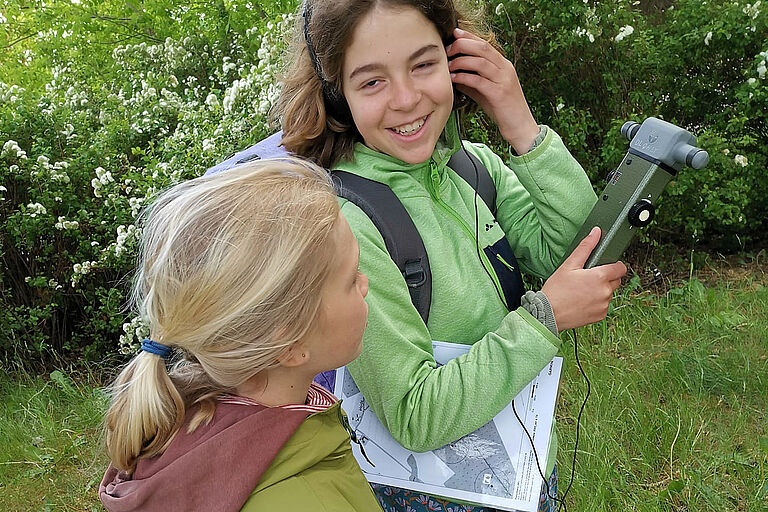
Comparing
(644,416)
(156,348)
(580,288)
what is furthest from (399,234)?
(644,416)

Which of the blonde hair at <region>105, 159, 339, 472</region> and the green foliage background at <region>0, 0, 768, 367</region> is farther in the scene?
the green foliage background at <region>0, 0, 768, 367</region>

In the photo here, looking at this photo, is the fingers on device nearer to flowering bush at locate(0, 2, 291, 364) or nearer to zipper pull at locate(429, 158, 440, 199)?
zipper pull at locate(429, 158, 440, 199)

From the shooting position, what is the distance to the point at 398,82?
1808mm

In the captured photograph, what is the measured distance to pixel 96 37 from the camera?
6.68 meters

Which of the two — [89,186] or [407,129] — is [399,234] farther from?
[89,186]

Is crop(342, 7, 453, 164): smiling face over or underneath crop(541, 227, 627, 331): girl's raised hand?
over

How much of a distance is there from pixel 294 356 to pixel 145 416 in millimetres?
287

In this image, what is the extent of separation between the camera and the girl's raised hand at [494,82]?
6.40 feet

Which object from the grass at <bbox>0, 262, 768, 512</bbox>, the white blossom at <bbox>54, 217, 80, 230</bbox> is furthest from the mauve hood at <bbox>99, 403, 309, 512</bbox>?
the white blossom at <bbox>54, 217, 80, 230</bbox>

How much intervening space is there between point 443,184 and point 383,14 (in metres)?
0.42

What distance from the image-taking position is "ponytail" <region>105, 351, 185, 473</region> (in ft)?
4.70

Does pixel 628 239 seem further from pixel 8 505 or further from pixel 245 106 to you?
pixel 8 505

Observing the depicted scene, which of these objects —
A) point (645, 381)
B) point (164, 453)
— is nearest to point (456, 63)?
point (164, 453)

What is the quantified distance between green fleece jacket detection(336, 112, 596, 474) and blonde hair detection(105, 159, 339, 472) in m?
0.23
